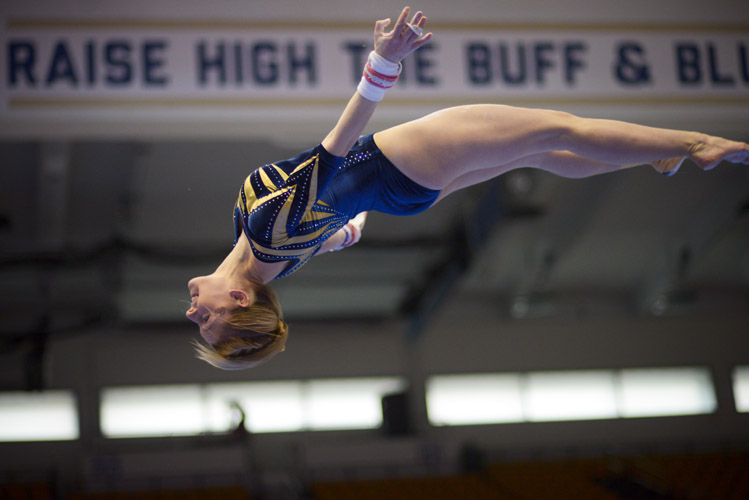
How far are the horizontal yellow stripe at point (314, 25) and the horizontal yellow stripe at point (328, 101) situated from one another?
0.46 m

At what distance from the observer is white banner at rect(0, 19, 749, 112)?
4.93 meters

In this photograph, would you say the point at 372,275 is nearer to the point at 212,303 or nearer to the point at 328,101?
the point at 328,101

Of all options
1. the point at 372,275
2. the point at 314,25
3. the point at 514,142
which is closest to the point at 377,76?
the point at 514,142

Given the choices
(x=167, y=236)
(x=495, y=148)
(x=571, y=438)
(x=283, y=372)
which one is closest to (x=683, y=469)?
(x=571, y=438)

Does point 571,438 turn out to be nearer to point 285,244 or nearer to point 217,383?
point 217,383

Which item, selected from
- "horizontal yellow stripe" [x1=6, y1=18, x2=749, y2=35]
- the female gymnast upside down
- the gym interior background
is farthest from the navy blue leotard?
"horizontal yellow stripe" [x1=6, y1=18, x2=749, y2=35]

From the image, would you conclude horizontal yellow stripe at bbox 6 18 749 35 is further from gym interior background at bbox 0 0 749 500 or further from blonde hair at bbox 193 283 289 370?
blonde hair at bbox 193 283 289 370

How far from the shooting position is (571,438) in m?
11.4

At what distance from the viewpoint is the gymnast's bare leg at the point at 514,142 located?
2629 mm

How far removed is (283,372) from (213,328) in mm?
8526

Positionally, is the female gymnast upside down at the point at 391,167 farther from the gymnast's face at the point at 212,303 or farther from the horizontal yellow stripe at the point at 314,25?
the horizontal yellow stripe at the point at 314,25

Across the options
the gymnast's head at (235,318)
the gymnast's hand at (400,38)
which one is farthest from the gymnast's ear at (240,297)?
the gymnast's hand at (400,38)

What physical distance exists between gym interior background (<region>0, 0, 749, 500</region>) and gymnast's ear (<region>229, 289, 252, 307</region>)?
104 inches

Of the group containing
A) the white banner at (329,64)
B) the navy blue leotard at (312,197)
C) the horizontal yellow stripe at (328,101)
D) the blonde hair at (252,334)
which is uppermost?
the white banner at (329,64)
